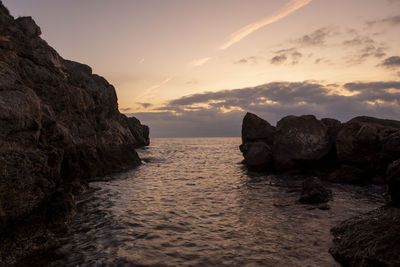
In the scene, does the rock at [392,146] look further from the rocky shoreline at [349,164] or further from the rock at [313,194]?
the rock at [313,194]

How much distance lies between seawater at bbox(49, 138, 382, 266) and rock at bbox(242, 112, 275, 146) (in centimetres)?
1211

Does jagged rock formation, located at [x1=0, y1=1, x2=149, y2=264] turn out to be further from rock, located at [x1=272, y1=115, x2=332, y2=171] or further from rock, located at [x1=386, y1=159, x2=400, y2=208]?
rock, located at [x1=272, y1=115, x2=332, y2=171]

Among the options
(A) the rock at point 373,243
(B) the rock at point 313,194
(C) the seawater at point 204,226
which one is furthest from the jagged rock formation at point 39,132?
(B) the rock at point 313,194

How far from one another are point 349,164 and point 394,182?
12.4m

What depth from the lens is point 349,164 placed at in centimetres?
1766

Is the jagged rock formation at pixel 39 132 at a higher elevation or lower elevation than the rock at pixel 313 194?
higher

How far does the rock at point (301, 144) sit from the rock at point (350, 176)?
2122 millimetres

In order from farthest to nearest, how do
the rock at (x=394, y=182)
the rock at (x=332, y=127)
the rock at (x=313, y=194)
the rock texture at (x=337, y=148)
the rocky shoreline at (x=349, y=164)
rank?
the rock at (x=332, y=127), the rock texture at (x=337, y=148), the rock at (x=313, y=194), the rock at (x=394, y=182), the rocky shoreline at (x=349, y=164)

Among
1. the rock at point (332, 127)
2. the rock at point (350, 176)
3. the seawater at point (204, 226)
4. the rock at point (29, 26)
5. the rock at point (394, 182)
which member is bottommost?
the seawater at point (204, 226)

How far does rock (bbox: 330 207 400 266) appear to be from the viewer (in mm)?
4901

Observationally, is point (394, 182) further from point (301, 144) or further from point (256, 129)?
point (256, 129)

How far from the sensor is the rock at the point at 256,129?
2709 cm

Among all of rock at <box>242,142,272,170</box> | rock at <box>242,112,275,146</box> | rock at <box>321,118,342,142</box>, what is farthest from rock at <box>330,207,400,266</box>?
rock at <box>242,112,275,146</box>

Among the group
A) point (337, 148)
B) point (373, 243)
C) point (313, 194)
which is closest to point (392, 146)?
point (337, 148)
